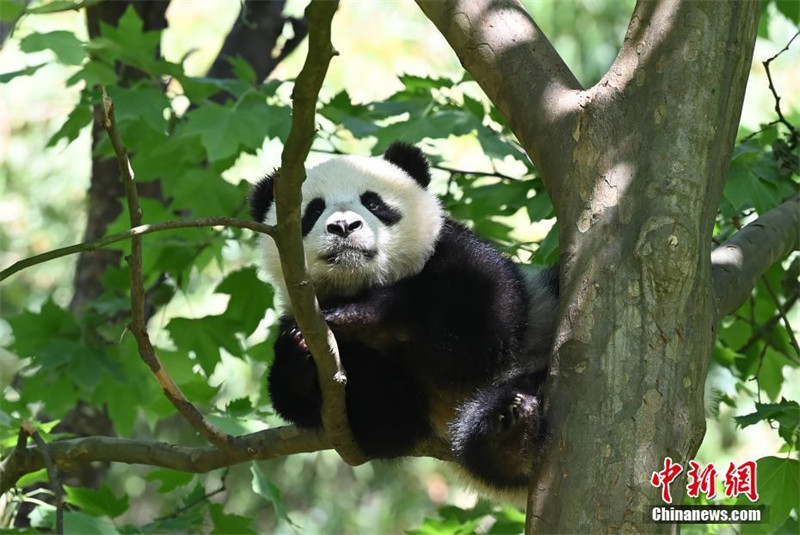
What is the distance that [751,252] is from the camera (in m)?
3.11

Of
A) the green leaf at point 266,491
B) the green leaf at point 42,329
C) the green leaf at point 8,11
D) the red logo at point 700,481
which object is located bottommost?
the green leaf at point 266,491

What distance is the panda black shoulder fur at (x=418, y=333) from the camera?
2973 millimetres

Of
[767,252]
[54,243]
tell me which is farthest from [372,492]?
[767,252]

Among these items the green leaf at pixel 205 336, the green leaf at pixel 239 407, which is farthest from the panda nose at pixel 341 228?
the green leaf at pixel 205 336

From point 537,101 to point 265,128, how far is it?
60.8 inches

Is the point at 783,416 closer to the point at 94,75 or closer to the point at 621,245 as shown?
the point at 621,245

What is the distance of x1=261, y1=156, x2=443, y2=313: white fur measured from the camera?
11.5 ft

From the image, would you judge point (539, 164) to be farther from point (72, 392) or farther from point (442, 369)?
point (72, 392)

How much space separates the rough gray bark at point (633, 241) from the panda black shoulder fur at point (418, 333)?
0.91 feet

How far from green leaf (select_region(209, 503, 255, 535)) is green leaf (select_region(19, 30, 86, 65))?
1.99 meters

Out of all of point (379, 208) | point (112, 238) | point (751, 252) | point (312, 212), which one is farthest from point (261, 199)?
point (751, 252)

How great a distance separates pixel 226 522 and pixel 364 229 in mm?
1436

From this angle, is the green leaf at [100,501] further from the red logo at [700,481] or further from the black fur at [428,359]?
the red logo at [700,481]

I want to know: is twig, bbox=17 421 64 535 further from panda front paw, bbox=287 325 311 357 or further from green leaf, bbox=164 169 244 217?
green leaf, bbox=164 169 244 217
